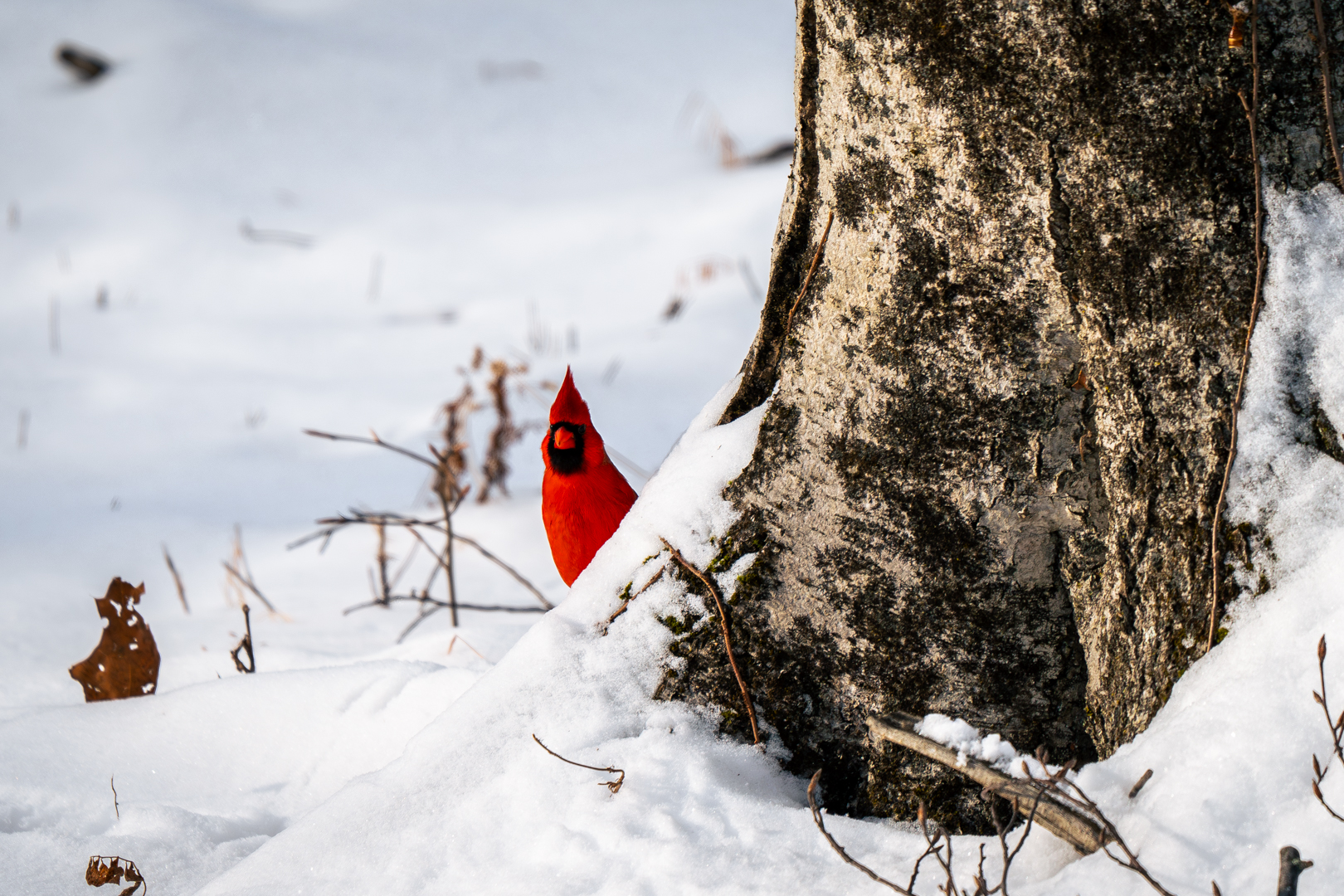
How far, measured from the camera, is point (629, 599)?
1.60 metres

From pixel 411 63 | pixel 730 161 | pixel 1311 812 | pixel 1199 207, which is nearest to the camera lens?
pixel 1311 812

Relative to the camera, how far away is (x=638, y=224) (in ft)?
24.2

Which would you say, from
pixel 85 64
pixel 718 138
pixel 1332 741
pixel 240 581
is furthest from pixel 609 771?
pixel 85 64

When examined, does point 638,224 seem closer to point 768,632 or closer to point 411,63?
point 411,63

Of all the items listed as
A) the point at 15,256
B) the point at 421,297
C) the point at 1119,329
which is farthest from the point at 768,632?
the point at 15,256

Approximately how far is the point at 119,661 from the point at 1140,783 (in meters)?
2.20

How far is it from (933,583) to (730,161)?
7.07m

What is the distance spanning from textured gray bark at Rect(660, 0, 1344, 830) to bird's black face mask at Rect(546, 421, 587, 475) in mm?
862

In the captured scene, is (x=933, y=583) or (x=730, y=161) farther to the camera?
(x=730, y=161)

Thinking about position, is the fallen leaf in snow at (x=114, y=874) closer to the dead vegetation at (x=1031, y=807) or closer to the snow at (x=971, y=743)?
the dead vegetation at (x=1031, y=807)

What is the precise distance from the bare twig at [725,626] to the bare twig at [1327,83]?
3.17 feet

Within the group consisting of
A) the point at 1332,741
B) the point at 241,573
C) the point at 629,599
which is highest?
the point at 1332,741

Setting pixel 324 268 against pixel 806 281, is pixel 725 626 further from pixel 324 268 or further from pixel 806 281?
pixel 324 268

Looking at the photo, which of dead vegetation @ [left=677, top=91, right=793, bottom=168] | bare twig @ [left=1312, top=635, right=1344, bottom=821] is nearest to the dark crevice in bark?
bare twig @ [left=1312, top=635, right=1344, bottom=821]
